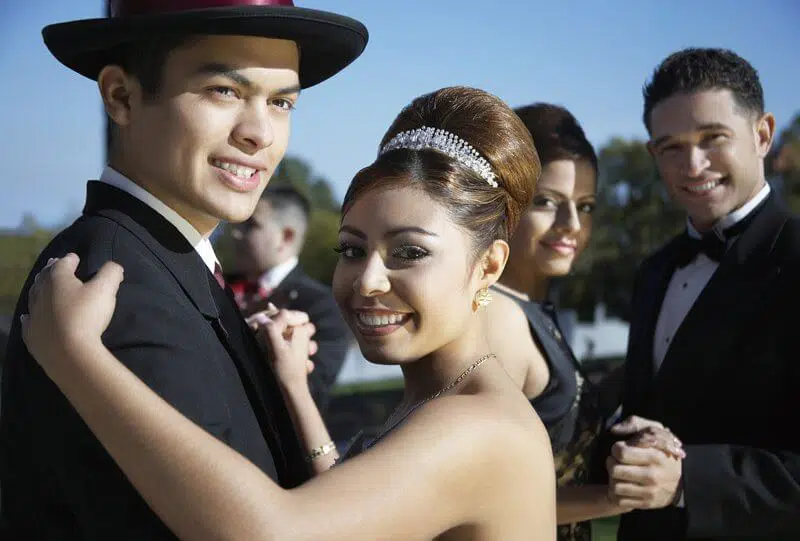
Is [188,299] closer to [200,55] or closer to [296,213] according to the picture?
[200,55]

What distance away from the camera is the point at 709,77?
12.6 feet

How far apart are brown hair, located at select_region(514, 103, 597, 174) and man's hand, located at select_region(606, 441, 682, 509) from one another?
1.37 metres

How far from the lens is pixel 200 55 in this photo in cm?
220

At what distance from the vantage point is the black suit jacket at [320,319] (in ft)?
19.9

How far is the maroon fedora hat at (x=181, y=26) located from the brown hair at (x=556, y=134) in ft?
4.70

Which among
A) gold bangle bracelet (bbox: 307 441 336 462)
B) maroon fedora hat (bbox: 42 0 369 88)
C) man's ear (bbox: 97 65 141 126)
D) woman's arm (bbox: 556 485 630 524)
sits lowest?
woman's arm (bbox: 556 485 630 524)

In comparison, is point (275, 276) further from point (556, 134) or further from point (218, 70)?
point (218, 70)

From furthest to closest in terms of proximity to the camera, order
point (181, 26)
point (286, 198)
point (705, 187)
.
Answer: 1. point (286, 198)
2. point (705, 187)
3. point (181, 26)

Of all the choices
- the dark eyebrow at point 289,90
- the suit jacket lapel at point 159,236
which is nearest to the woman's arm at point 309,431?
the suit jacket lapel at point 159,236

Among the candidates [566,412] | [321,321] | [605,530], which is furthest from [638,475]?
[605,530]

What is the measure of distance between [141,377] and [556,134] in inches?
98.0

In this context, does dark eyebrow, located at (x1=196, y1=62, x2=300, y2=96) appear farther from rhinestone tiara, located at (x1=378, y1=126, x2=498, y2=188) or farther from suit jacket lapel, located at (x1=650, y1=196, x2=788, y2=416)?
suit jacket lapel, located at (x1=650, y1=196, x2=788, y2=416)

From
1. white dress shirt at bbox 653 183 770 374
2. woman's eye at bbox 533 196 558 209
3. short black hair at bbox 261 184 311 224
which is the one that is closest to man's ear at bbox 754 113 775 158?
white dress shirt at bbox 653 183 770 374

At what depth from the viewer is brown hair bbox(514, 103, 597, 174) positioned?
3.74 meters
